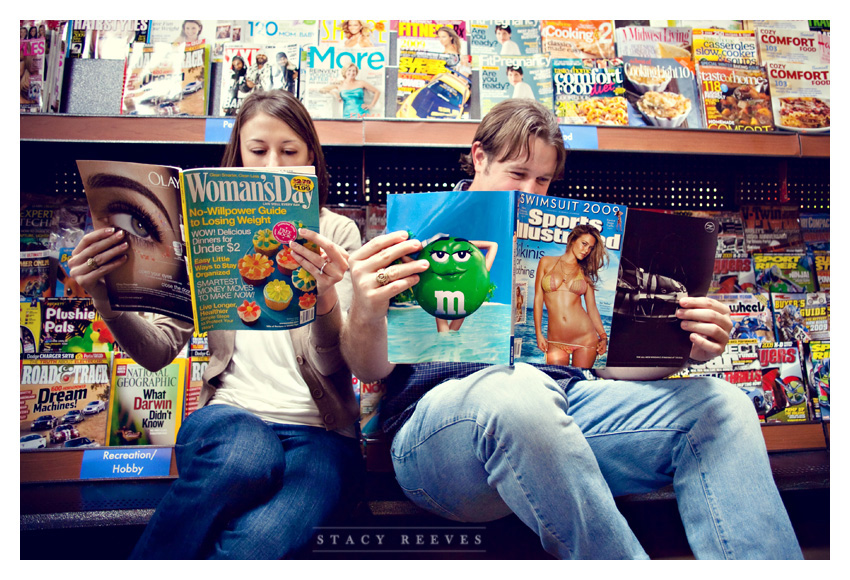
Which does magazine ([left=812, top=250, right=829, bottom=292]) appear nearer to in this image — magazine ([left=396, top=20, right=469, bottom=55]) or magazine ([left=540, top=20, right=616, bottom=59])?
magazine ([left=540, top=20, right=616, bottom=59])

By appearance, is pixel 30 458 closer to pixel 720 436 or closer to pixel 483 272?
pixel 483 272

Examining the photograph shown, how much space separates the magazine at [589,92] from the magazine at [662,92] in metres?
0.04

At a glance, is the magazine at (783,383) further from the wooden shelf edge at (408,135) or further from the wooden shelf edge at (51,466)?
the wooden shelf edge at (51,466)

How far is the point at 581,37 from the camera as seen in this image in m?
1.45

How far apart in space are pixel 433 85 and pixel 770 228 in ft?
3.88

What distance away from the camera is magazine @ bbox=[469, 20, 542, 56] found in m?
1.43

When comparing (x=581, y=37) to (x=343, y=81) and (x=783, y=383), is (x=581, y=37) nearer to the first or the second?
(x=343, y=81)

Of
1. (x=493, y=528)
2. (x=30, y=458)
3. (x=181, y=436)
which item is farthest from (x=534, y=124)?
(x=30, y=458)

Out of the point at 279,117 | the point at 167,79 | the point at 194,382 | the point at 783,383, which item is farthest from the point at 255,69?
the point at 783,383

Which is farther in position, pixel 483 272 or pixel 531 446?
pixel 483 272

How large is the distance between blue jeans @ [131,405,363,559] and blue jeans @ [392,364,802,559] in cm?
17

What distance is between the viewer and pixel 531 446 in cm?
76
